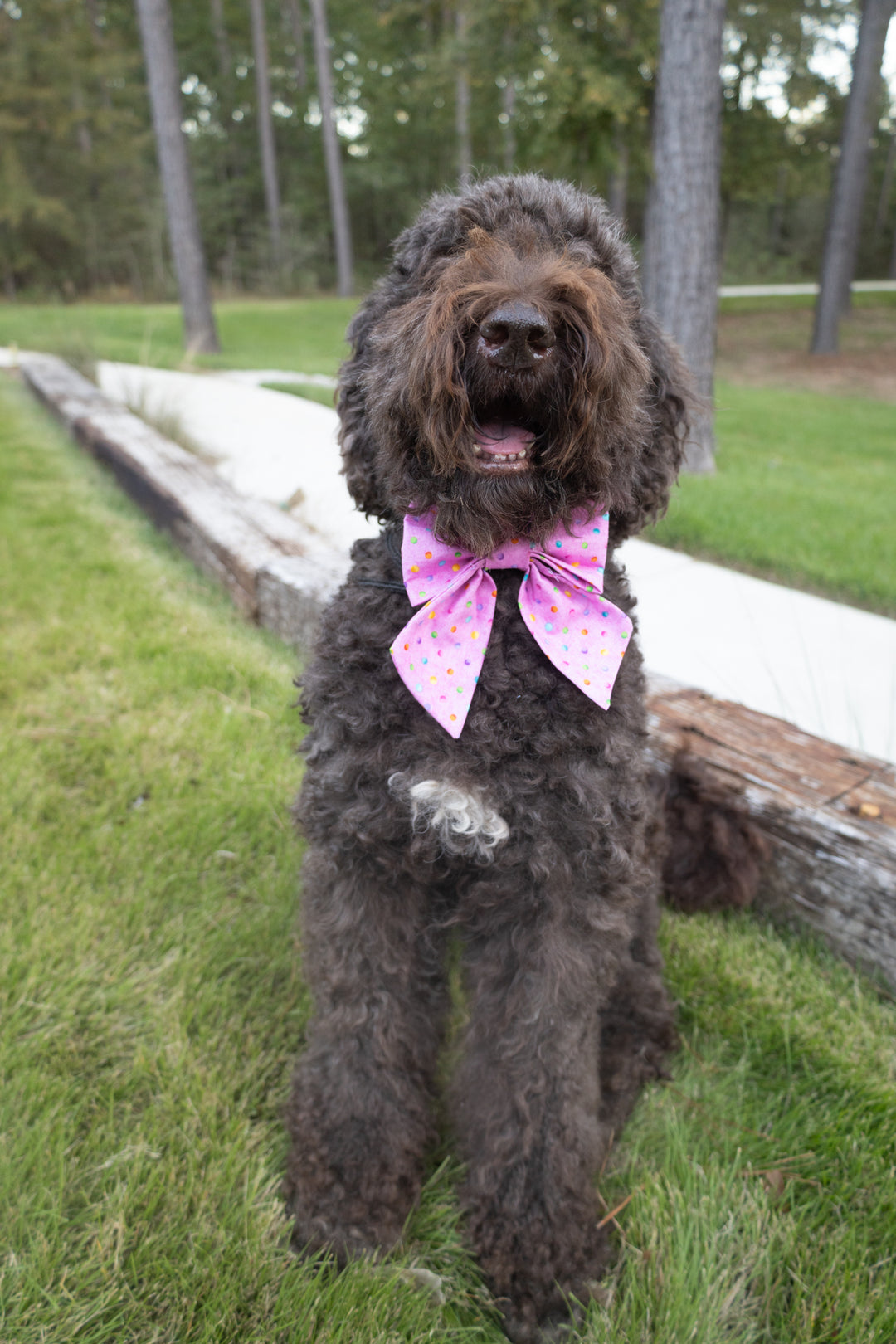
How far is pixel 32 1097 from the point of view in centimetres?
201

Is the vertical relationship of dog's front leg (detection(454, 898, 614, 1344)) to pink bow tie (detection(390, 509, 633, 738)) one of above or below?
below

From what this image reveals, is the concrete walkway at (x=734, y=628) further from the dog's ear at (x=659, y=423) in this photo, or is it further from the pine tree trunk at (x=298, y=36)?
the pine tree trunk at (x=298, y=36)

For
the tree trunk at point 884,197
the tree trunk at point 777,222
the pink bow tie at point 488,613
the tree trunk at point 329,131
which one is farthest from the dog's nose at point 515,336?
the tree trunk at point 777,222

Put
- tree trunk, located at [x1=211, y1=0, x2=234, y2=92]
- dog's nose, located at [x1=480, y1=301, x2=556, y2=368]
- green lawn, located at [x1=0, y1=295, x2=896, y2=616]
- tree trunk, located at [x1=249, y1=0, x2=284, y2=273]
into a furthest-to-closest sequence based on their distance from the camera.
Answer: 1. tree trunk, located at [x1=211, y1=0, x2=234, y2=92]
2. tree trunk, located at [x1=249, y1=0, x2=284, y2=273]
3. green lawn, located at [x1=0, y1=295, x2=896, y2=616]
4. dog's nose, located at [x1=480, y1=301, x2=556, y2=368]

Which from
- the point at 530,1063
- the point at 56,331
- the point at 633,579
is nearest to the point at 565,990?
the point at 530,1063

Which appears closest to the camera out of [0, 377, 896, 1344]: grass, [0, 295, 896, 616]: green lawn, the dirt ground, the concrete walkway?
[0, 377, 896, 1344]: grass

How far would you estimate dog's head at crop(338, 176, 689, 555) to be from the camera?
1494 mm

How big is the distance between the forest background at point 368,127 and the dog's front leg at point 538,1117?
43.3 ft

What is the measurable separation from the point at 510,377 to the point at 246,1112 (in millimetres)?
1803

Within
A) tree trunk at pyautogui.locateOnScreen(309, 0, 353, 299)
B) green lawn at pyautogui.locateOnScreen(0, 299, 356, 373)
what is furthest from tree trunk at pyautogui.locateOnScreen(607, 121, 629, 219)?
tree trunk at pyautogui.locateOnScreen(309, 0, 353, 299)

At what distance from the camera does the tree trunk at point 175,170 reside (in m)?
13.9

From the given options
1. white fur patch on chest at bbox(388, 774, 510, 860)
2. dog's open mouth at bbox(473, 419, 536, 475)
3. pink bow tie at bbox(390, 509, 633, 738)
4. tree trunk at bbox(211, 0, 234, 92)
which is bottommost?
white fur patch on chest at bbox(388, 774, 510, 860)

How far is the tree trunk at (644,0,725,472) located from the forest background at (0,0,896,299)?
220 inches

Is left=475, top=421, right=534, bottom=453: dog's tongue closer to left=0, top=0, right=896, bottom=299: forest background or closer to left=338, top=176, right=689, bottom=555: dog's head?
left=338, top=176, right=689, bottom=555: dog's head
